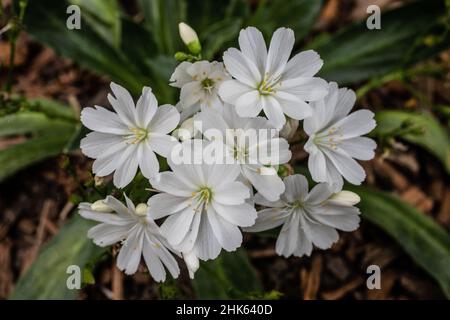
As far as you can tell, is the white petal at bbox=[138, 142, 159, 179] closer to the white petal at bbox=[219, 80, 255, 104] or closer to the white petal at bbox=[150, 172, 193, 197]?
the white petal at bbox=[150, 172, 193, 197]

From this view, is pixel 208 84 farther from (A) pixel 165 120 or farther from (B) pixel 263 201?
(B) pixel 263 201

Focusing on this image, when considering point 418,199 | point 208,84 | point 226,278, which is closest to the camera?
→ point 208,84

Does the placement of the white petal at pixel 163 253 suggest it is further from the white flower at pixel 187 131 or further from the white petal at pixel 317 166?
the white petal at pixel 317 166

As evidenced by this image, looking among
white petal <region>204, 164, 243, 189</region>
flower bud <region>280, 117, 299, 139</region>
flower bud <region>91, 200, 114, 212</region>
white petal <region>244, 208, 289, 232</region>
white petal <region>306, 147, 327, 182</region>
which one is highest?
flower bud <region>280, 117, 299, 139</region>

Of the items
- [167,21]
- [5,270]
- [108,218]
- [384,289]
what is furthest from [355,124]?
[5,270]

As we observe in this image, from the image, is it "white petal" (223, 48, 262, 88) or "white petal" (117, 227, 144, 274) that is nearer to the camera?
"white petal" (223, 48, 262, 88)

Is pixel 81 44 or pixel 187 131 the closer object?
pixel 187 131

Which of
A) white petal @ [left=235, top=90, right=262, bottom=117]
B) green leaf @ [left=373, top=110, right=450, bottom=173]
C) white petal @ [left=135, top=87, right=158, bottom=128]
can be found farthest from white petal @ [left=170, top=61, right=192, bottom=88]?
green leaf @ [left=373, top=110, right=450, bottom=173]
